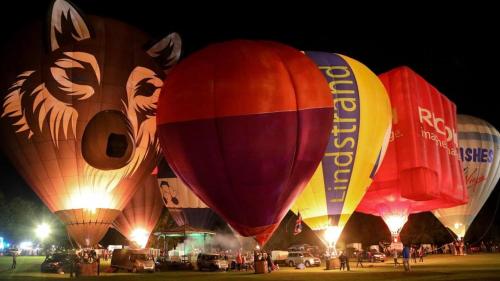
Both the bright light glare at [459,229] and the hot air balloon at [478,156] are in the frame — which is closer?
the hot air balloon at [478,156]

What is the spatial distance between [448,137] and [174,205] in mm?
15582

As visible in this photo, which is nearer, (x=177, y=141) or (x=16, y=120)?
(x=177, y=141)

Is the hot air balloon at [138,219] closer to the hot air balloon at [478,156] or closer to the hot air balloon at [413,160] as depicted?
the hot air balloon at [413,160]

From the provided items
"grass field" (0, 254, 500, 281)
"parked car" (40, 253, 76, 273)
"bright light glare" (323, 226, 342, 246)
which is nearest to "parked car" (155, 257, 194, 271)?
"grass field" (0, 254, 500, 281)

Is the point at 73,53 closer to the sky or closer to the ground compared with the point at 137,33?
closer to the ground

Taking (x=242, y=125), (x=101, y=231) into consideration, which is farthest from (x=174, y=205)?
(x=242, y=125)

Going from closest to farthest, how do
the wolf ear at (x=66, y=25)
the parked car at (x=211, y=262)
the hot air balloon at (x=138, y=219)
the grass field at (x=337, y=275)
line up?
the grass field at (x=337, y=275) → the wolf ear at (x=66, y=25) → the parked car at (x=211, y=262) → the hot air balloon at (x=138, y=219)

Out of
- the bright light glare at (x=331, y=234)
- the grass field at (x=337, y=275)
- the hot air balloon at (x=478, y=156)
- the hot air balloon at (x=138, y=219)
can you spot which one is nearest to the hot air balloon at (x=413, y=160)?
the grass field at (x=337, y=275)

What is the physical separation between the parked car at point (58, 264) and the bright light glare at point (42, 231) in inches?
1495

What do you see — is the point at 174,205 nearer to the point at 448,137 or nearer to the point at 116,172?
the point at 116,172

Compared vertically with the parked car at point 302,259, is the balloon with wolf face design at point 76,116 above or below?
above

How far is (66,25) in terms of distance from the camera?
17750 mm

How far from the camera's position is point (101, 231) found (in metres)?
17.9

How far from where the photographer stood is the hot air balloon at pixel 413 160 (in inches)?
832
